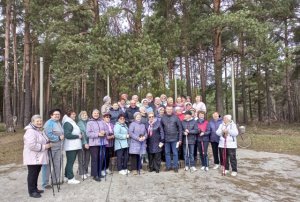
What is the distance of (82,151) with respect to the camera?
7.54 m

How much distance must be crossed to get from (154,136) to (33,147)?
3.12m

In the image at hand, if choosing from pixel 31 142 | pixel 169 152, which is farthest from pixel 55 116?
pixel 169 152

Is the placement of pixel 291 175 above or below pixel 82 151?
below

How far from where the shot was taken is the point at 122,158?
26.6 ft

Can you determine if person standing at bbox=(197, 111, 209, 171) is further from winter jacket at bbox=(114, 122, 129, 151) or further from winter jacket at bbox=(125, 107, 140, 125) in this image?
winter jacket at bbox=(114, 122, 129, 151)

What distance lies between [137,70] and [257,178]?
792 centimetres

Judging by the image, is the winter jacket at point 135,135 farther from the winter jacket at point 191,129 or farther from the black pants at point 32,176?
the black pants at point 32,176

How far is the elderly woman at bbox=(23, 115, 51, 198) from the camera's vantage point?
604 cm

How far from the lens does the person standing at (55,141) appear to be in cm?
666

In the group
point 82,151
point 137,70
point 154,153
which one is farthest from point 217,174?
point 137,70

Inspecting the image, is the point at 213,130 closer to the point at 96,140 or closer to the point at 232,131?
the point at 232,131

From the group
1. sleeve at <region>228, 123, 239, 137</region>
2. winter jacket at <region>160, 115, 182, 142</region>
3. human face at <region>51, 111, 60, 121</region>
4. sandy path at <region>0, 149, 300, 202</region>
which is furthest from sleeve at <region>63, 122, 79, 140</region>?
sleeve at <region>228, 123, 239, 137</region>

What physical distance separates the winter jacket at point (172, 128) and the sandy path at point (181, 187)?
2.88 feet

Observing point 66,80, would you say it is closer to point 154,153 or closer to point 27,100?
point 27,100
